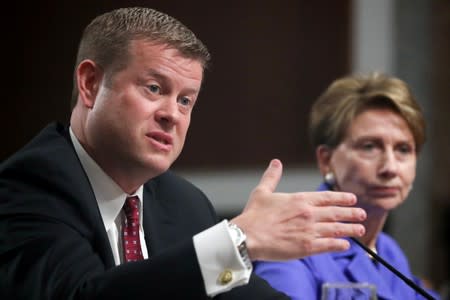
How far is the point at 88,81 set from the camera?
1.52 metres

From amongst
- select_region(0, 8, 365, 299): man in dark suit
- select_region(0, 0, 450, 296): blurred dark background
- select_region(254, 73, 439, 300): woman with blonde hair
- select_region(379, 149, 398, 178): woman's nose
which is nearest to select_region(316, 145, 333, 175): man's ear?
select_region(254, 73, 439, 300): woman with blonde hair

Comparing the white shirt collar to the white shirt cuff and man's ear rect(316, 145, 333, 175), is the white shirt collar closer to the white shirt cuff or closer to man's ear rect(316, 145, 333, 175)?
the white shirt cuff

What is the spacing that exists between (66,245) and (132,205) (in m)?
0.24

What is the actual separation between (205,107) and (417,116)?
2.22 meters

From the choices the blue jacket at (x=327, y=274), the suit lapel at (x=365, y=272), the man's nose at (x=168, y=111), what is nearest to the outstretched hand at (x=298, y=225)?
the man's nose at (x=168, y=111)

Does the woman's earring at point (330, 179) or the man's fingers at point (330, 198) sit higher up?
the man's fingers at point (330, 198)

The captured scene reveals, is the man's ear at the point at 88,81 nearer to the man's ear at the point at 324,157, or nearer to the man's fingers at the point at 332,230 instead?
the man's fingers at the point at 332,230

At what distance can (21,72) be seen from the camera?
4.01 meters

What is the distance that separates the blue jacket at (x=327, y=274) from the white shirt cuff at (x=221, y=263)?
2.30 ft

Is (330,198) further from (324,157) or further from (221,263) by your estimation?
(324,157)

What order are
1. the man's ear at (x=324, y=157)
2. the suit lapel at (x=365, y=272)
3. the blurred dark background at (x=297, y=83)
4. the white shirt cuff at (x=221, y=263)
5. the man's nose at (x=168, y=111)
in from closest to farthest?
the white shirt cuff at (x=221, y=263), the man's nose at (x=168, y=111), the suit lapel at (x=365, y=272), the man's ear at (x=324, y=157), the blurred dark background at (x=297, y=83)

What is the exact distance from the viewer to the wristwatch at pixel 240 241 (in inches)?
50.2

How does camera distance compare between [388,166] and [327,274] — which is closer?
[327,274]

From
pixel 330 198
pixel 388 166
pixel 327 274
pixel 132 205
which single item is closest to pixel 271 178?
pixel 330 198
